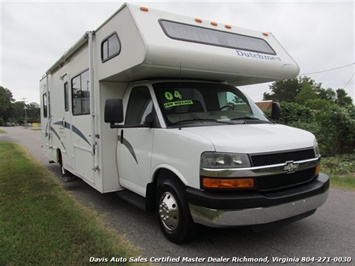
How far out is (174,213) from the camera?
371 cm

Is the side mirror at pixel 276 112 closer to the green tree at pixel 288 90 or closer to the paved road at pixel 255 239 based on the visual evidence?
the paved road at pixel 255 239

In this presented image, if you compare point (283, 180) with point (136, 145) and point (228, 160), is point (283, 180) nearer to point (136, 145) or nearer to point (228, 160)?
point (228, 160)

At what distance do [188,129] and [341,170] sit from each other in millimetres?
5885

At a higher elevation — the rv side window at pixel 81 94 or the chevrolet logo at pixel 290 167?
the rv side window at pixel 81 94

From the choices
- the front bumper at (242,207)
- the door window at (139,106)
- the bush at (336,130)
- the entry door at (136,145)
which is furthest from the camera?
the bush at (336,130)

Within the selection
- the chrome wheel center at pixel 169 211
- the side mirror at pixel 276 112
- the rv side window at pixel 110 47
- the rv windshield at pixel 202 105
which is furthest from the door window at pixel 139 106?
the side mirror at pixel 276 112

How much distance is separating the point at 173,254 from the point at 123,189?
6.15ft

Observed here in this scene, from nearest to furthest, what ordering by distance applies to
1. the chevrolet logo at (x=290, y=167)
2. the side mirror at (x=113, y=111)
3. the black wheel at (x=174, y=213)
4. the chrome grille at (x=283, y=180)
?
the chrome grille at (x=283, y=180)
the chevrolet logo at (x=290, y=167)
the black wheel at (x=174, y=213)
the side mirror at (x=113, y=111)

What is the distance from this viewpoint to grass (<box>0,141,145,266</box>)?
3486mm

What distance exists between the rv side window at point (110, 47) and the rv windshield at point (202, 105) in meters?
0.78

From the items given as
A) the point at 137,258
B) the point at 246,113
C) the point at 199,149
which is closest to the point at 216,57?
the point at 246,113

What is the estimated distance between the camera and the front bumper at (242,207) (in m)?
3.13

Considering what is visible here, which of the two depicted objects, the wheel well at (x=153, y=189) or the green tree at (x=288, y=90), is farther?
the green tree at (x=288, y=90)

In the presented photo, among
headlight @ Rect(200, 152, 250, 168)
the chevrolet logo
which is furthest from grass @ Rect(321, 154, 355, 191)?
headlight @ Rect(200, 152, 250, 168)
